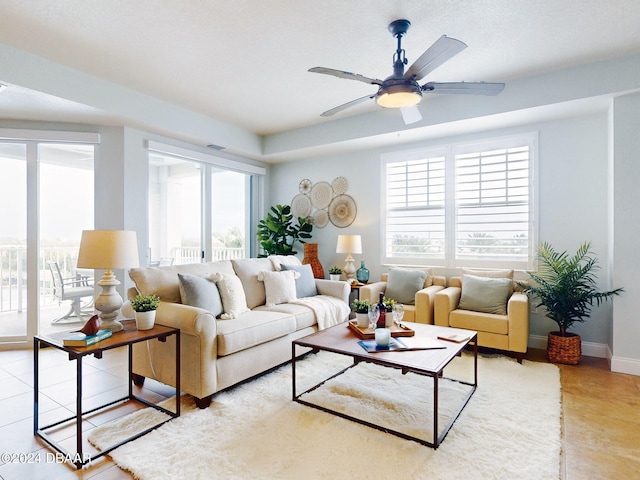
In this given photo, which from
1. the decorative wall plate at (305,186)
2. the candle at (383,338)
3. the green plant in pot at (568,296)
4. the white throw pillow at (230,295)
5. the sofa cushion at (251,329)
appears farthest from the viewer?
the decorative wall plate at (305,186)

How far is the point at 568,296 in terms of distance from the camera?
3479 mm

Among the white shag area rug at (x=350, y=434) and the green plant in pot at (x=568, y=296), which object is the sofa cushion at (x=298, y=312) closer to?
the white shag area rug at (x=350, y=434)

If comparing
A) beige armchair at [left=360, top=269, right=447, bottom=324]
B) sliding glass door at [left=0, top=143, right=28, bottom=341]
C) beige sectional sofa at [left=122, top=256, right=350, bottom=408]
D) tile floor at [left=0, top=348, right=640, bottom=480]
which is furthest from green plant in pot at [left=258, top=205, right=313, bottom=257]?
sliding glass door at [left=0, top=143, right=28, bottom=341]

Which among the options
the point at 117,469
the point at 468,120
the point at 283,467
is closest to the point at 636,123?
the point at 468,120

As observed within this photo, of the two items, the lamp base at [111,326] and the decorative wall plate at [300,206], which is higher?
the decorative wall plate at [300,206]

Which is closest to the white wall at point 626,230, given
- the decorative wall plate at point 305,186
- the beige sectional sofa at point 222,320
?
the beige sectional sofa at point 222,320

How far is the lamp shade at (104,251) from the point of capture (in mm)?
2453

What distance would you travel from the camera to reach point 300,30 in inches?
110

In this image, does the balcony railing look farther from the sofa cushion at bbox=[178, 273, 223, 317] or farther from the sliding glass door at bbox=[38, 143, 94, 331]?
the sofa cushion at bbox=[178, 273, 223, 317]

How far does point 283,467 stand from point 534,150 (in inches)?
161

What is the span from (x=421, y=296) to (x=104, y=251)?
9.98 feet

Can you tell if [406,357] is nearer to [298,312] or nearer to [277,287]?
[298,312]

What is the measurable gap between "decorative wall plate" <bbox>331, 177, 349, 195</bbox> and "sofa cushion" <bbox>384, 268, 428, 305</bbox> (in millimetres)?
1620

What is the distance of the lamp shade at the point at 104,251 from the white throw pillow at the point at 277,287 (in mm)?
1409
